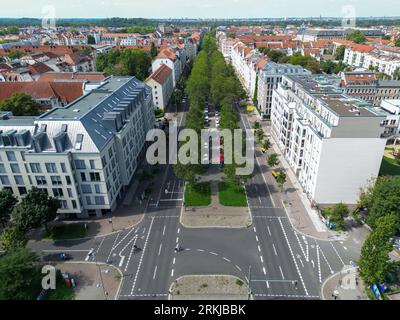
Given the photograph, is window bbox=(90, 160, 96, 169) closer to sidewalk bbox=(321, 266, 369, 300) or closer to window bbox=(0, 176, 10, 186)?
window bbox=(0, 176, 10, 186)

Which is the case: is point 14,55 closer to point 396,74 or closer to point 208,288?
point 208,288

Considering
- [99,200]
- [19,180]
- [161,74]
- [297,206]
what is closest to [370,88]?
[297,206]

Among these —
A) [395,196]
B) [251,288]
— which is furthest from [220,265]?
[395,196]

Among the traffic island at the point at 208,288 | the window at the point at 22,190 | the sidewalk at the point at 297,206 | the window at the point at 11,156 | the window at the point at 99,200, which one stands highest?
the window at the point at 11,156

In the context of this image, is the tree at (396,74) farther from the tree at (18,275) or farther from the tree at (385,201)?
the tree at (18,275)

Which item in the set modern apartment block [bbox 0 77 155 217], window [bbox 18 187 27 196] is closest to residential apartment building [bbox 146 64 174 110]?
modern apartment block [bbox 0 77 155 217]

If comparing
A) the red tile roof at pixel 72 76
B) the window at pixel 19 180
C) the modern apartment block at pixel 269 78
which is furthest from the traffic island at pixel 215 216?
the red tile roof at pixel 72 76
